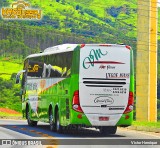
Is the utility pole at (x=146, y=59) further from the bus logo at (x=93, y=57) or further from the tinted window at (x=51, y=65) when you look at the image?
the bus logo at (x=93, y=57)

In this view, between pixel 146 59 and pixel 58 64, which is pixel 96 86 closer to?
pixel 58 64

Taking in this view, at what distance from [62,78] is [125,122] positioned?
3.14 meters

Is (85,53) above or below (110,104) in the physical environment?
above

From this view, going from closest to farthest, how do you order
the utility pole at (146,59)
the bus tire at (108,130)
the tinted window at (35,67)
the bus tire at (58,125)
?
the bus tire at (58,125) < the bus tire at (108,130) < the tinted window at (35,67) < the utility pole at (146,59)

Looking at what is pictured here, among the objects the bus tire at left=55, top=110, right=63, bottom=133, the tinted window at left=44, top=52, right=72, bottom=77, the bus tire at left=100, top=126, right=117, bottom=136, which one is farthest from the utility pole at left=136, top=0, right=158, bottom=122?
the bus tire at left=55, top=110, right=63, bottom=133

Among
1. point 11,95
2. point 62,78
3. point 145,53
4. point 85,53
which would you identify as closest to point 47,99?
point 62,78

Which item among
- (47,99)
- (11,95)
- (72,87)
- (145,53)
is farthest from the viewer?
(11,95)

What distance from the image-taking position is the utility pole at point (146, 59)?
60562mm

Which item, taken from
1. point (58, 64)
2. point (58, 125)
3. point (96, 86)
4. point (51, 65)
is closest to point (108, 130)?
point (58, 125)

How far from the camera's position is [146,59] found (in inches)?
2372

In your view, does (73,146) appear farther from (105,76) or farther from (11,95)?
(11,95)

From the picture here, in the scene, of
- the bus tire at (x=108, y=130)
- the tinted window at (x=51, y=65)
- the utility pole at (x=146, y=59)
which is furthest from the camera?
the utility pole at (x=146, y=59)

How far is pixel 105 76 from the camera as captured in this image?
25.5 m

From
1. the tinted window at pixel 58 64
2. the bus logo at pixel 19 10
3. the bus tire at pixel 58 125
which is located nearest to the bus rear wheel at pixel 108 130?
the bus tire at pixel 58 125
